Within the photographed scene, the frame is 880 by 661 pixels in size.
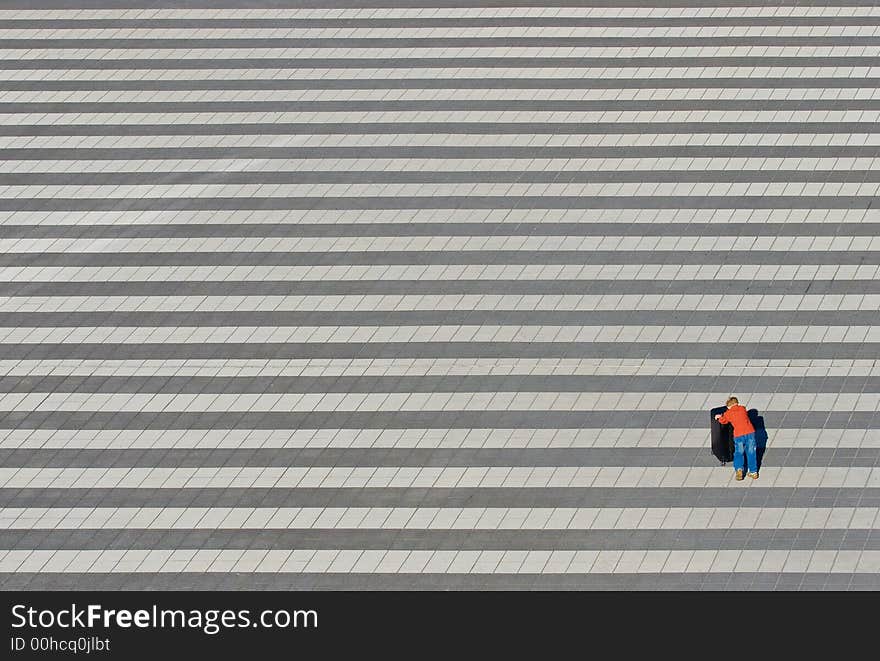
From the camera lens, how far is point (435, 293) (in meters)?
17.4

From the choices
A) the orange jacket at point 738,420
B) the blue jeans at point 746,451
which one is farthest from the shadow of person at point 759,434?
the orange jacket at point 738,420

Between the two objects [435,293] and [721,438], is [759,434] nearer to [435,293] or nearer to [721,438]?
[721,438]

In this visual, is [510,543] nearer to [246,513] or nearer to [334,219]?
[246,513]

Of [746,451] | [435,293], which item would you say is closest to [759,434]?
[746,451]

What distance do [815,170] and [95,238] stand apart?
859 centimetres

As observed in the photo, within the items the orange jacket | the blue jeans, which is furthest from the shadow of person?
the orange jacket

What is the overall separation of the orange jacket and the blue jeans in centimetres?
7

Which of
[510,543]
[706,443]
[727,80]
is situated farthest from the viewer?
[727,80]

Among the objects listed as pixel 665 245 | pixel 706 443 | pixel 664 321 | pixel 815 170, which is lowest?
pixel 706 443

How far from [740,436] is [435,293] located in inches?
164

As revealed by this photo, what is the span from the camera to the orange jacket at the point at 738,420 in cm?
1457

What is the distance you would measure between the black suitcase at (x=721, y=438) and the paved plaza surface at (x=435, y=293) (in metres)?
0.23

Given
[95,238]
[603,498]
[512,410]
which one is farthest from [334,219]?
[603,498]

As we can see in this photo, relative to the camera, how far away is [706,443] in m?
15.4
